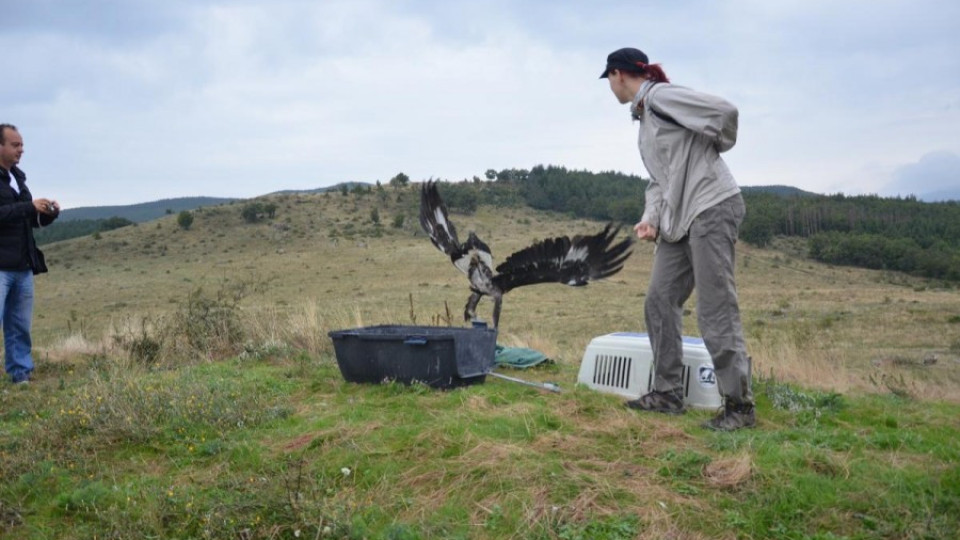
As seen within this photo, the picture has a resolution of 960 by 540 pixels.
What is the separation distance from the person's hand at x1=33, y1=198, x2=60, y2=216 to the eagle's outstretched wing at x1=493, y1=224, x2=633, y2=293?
146 inches

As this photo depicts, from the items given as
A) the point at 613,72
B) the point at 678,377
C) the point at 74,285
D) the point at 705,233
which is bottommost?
the point at 74,285

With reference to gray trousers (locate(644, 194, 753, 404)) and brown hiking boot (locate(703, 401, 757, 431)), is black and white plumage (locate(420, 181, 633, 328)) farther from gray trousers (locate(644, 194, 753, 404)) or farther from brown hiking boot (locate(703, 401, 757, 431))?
brown hiking boot (locate(703, 401, 757, 431))

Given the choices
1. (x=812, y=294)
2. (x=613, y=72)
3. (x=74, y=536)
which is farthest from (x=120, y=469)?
(x=812, y=294)

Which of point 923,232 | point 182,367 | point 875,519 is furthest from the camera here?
point 923,232

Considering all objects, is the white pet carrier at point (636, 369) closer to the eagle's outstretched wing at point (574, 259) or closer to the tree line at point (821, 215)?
the eagle's outstretched wing at point (574, 259)

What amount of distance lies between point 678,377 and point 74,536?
3.21 meters

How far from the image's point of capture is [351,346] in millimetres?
Answer: 5168

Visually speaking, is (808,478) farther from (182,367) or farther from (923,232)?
(923,232)

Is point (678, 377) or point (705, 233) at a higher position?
point (705, 233)

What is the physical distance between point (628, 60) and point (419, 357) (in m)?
2.30

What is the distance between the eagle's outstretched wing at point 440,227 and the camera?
6.71 meters

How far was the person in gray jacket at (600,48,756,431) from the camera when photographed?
12.8 feet

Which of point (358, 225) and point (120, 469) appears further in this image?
point (358, 225)

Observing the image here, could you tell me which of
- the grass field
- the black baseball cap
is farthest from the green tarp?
the black baseball cap
